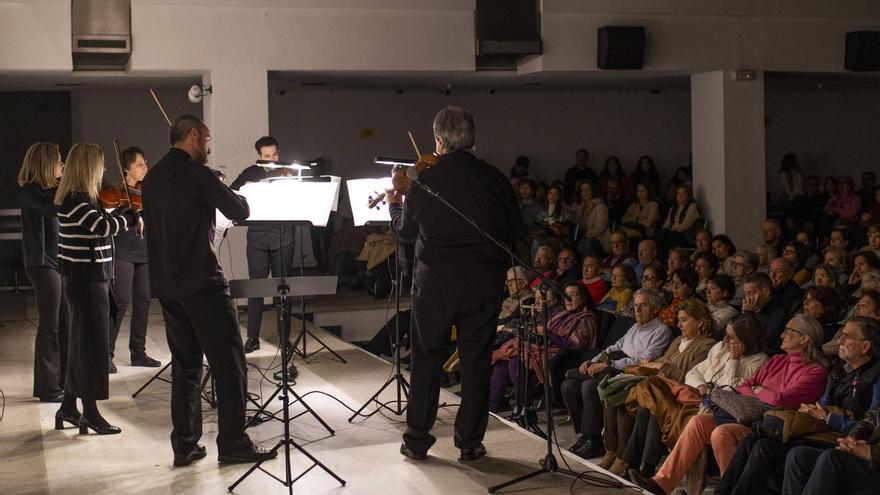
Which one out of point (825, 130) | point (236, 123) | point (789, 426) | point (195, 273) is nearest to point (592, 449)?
point (789, 426)

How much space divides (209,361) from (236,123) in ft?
16.5

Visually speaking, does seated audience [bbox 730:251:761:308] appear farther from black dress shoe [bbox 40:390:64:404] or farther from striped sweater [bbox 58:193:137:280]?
black dress shoe [bbox 40:390:64:404]

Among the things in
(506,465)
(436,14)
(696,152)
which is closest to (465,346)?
(506,465)

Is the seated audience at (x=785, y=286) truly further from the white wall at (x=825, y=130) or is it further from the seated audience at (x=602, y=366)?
the white wall at (x=825, y=130)

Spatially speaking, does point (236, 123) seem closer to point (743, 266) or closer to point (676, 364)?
point (743, 266)

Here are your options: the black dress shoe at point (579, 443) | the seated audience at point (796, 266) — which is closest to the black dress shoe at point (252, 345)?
the black dress shoe at point (579, 443)

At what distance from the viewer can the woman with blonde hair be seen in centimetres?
520

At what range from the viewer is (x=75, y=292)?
4.79 metres

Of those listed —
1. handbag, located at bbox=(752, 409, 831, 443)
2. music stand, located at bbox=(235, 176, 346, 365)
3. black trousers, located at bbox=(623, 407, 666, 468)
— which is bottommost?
black trousers, located at bbox=(623, 407, 666, 468)

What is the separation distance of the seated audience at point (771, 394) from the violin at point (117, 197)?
2.72m

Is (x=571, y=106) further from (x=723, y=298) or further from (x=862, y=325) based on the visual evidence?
(x=862, y=325)

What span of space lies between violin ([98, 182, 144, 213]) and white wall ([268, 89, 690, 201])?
6.92 metres

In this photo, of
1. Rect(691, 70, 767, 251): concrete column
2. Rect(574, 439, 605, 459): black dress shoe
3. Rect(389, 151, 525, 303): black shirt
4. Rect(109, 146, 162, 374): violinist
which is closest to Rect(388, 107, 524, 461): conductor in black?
Rect(389, 151, 525, 303): black shirt

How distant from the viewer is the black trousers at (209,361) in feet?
13.4
